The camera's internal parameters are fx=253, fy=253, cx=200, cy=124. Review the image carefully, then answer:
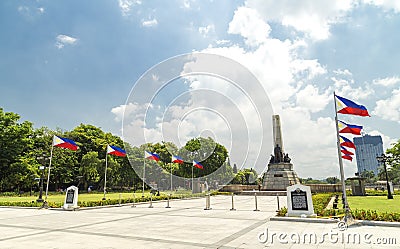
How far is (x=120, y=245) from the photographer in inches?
253

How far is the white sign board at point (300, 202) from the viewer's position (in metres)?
10.6

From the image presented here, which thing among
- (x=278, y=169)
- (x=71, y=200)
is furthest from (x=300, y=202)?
(x=278, y=169)

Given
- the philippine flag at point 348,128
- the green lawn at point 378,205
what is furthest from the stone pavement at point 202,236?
the green lawn at point 378,205

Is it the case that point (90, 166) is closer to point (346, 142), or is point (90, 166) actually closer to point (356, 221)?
point (346, 142)

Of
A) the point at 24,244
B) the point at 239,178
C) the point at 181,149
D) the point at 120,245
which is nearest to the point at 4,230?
the point at 24,244

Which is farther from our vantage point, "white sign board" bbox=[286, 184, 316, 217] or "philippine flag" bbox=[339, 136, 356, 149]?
"philippine flag" bbox=[339, 136, 356, 149]

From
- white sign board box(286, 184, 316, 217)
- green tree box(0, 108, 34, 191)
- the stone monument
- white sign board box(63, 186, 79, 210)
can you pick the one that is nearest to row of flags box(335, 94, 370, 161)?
white sign board box(286, 184, 316, 217)

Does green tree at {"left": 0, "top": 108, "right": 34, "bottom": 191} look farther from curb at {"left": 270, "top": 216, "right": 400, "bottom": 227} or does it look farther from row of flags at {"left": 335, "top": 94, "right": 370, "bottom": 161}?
row of flags at {"left": 335, "top": 94, "right": 370, "bottom": 161}

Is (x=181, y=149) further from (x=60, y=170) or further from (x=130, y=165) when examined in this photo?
(x=60, y=170)

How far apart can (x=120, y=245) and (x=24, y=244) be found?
2568 mm

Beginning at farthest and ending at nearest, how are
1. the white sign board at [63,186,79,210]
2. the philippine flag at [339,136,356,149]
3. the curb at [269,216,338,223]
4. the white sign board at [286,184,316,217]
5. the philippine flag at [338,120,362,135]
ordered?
the white sign board at [63,186,79,210] < the philippine flag at [339,136,356,149] < the philippine flag at [338,120,362,135] < the white sign board at [286,184,316,217] < the curb at [269,216,338,223]

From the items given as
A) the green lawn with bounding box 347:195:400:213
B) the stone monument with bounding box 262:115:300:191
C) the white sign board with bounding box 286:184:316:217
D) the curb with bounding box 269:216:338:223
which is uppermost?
the stone monument with bounding box 262:115:300:191

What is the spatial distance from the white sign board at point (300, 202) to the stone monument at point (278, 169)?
22350mm

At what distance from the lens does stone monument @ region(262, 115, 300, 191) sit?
32.8 metres
